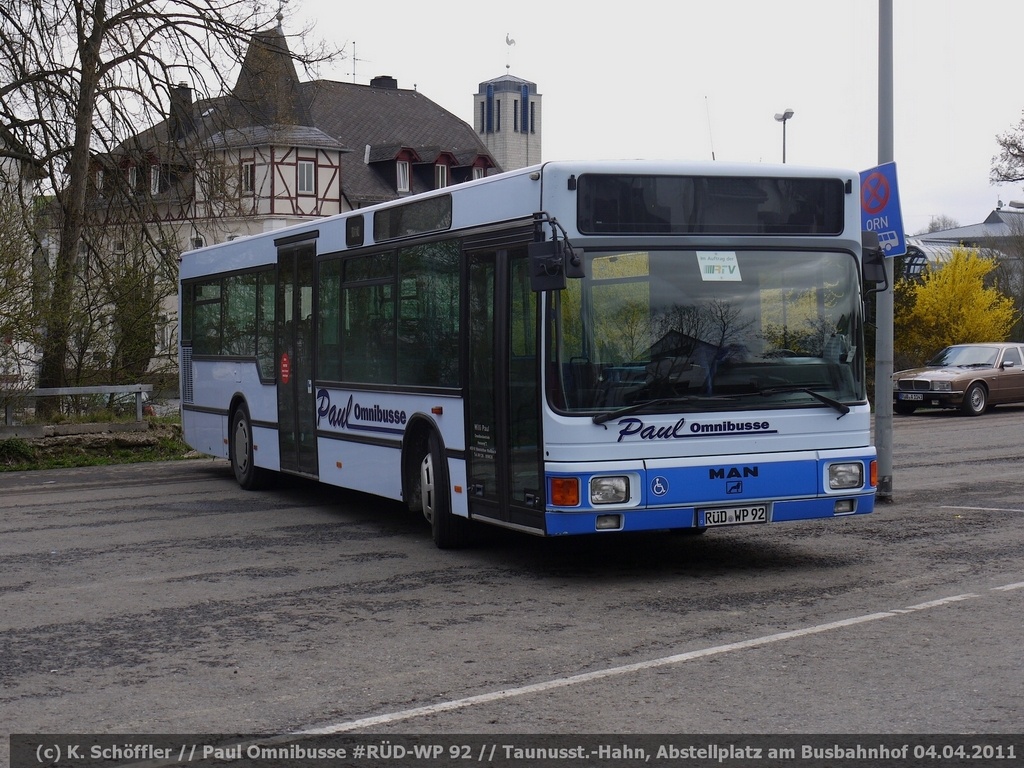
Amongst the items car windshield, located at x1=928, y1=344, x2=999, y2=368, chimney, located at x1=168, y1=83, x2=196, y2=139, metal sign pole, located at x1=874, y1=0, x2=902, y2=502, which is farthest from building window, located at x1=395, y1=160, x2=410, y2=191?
metal sign pole, located at x1=874, y1=0, x2=902, y2=502

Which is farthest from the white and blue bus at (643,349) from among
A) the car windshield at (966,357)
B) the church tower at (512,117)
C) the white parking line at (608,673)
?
the church tower at (512,117)

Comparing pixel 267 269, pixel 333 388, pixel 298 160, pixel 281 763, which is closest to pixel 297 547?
pixel 333 388

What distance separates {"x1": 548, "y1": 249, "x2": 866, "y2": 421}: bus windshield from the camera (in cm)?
916

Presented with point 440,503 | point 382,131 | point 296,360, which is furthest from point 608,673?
point 382,131

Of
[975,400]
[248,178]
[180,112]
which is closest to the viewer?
[180,112]

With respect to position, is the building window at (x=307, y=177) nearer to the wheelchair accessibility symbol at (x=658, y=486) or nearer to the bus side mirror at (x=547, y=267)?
the bus side mirror at (x=547, y=267)

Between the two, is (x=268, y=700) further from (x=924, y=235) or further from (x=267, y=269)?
(x=924, y=235)

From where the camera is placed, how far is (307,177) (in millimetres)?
60781

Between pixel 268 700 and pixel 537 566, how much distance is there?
4107mm

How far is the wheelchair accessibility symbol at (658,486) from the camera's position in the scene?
9.20 m

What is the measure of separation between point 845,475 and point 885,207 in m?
4.56

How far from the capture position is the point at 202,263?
17.5m

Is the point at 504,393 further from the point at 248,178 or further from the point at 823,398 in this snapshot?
the point at 248,178

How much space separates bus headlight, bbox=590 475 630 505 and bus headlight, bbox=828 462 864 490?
5.23 ft
